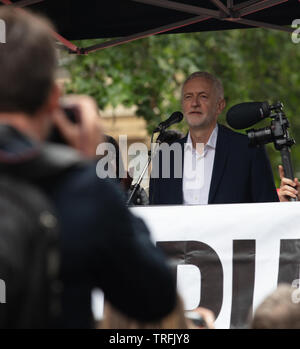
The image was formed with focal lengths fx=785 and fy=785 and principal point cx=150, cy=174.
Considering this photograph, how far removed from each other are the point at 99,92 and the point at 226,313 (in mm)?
9036

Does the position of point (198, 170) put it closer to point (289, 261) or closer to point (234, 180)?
point (234, 180)

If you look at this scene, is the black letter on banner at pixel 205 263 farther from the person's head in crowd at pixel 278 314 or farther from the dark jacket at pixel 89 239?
the dark jacket at pixel 89 239

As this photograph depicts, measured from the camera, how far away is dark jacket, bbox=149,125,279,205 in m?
5.43

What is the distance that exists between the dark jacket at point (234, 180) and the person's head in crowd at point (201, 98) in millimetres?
553

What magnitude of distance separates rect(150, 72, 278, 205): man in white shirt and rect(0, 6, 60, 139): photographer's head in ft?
12.3

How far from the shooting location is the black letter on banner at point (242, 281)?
14.1 ft

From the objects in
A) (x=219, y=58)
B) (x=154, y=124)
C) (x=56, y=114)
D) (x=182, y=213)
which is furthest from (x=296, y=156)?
(x=56, y=114)

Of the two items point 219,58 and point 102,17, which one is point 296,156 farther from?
point 102,17

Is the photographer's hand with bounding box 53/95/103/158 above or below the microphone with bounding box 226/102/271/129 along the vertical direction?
below

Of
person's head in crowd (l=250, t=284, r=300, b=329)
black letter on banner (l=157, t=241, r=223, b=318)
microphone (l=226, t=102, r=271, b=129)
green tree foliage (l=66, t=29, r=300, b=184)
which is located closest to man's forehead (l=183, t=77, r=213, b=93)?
microphone (l=226, t=102, r=271, b=129)

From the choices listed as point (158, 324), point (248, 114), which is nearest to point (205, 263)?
point (248, 114)

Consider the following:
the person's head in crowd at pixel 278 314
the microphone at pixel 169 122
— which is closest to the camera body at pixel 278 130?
the microphone at pixel 169 122

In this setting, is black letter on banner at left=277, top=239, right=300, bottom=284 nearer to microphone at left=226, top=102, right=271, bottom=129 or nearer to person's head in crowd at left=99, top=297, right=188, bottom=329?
microphone at left=226, top=102, right=271, bottom=129

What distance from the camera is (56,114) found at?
179 cm
